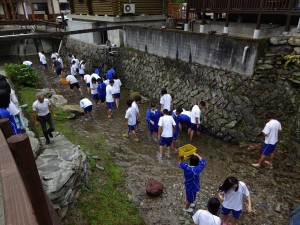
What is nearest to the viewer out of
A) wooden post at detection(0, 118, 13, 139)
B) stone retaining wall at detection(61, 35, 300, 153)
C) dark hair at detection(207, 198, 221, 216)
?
wooden post at detection(0, 118, 13, 139)

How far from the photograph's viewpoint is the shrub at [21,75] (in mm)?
17141

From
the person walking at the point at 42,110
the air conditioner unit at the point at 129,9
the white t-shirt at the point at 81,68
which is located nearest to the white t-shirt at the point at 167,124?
the person walking at the point at 42,110

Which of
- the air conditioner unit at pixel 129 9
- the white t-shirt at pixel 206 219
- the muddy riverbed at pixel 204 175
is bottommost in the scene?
the muddy riverbed at pixel 204 175

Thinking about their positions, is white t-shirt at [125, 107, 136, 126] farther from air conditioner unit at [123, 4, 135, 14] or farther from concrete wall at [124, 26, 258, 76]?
air conditioner unit at [123, 4, 135, 14]

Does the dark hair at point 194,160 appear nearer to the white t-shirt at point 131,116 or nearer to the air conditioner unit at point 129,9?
the white t-shirt at point 131,116

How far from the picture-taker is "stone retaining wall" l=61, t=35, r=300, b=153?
30.1 ft

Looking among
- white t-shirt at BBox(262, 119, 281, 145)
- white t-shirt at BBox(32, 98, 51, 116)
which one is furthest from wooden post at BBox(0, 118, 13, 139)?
white t-shirt at BBox(262, 119, 281, 145)

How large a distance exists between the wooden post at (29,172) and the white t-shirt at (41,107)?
676 cm

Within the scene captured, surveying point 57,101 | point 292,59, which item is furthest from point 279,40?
point 57,101

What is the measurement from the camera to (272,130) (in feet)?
26.2

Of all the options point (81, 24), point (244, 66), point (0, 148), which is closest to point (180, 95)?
point (244, 66)

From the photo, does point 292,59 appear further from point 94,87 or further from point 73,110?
point 73,110

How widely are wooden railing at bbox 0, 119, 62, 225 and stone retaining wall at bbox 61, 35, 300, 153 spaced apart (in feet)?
31.0

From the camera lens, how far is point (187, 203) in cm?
683
